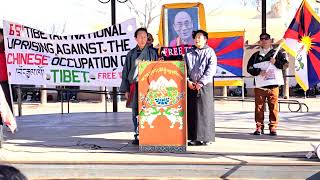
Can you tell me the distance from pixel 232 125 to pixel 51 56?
4.04m

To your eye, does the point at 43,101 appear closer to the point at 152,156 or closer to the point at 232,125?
the point at 232,125

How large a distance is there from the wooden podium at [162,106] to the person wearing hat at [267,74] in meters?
1.94

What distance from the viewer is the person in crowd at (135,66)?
22.4 feet

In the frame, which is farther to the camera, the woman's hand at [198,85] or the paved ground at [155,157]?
the woman's hand at [198,85]

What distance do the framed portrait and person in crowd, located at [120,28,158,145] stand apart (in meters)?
3.05

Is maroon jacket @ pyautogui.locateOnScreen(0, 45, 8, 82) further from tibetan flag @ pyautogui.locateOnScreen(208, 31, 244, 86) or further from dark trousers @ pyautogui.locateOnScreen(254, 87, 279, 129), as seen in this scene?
tibetan flag @ pyautogui.locateOnScreen(208, 31, 244, 86)

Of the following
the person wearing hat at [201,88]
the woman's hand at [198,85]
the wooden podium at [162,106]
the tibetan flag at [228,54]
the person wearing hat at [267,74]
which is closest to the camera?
the wooden podium at [162,106]

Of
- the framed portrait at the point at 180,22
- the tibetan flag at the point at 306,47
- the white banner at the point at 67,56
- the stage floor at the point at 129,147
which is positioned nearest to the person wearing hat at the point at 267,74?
the tibetan flag at the point at 306,47

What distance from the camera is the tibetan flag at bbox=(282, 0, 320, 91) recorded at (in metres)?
7.18

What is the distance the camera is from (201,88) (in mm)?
6660

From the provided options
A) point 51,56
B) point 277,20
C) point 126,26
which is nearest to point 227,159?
point 126,26

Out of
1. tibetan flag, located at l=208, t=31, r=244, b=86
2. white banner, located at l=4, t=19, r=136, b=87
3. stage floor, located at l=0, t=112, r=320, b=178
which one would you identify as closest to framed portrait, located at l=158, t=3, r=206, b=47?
white banner, located at l=4, t=19, r=136, b=87

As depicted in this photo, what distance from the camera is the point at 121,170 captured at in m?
5.59

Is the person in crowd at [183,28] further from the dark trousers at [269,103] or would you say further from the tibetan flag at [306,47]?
the tibetan flag at [306,47]
